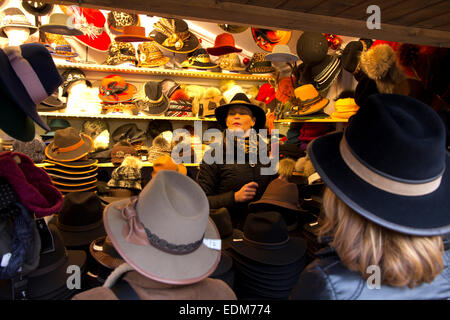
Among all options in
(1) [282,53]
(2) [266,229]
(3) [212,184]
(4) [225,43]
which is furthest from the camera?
(4) [225,43]

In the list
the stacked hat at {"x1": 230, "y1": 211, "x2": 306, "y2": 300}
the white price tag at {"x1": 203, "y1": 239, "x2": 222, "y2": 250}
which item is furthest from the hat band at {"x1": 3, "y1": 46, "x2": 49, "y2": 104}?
the stacked hat at {"x1": 230, "y1": 211, "x2": 306, "y2": 300}

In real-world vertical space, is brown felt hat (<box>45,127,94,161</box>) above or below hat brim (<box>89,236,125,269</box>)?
above

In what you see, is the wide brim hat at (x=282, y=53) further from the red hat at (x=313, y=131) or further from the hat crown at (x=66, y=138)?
the hat crown at (x=66, y=138)

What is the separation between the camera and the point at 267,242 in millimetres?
1829

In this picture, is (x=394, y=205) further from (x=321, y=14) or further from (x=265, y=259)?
(x=321, y=14)

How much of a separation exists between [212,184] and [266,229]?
2.42 feet

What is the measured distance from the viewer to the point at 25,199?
103 cm

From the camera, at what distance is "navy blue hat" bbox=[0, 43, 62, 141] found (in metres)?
0.93

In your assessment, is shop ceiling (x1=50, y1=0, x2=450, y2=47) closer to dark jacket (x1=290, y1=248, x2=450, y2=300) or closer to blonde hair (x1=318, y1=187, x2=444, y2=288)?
blonde hair (x1=318, y1=187, x2=444, y2=288)

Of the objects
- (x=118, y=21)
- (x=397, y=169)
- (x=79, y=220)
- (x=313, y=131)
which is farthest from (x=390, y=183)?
(x=118, y=21)

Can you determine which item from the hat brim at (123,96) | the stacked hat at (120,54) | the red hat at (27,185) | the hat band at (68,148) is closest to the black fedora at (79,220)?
the red hat at (27,185)

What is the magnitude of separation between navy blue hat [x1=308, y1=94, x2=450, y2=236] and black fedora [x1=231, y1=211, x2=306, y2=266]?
0.96 m

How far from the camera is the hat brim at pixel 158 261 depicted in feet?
2.96
